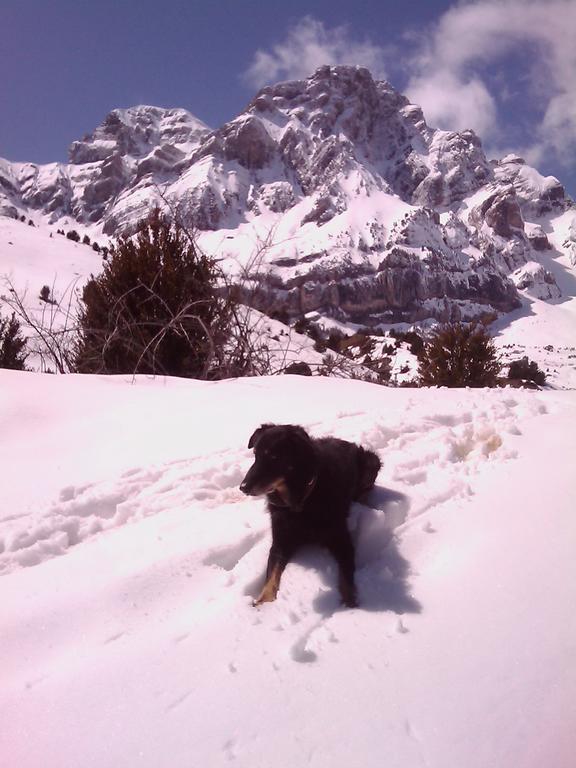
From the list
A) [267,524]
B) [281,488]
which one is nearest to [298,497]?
[281,488]

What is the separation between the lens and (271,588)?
1.87 m

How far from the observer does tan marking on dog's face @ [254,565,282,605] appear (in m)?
1.84

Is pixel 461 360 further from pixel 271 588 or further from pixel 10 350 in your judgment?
pixel 271 588

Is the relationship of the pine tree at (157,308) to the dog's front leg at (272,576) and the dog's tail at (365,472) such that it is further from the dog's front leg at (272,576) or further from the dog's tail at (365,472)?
the dog's front leg at (272,576)

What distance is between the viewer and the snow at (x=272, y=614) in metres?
1.27

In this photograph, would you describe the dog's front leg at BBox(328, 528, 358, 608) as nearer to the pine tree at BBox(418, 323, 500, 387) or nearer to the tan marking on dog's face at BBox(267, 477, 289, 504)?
the tan marking on dog's face at BBox(267, 477, 289, 504)

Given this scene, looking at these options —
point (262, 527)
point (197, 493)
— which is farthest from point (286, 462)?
point (197, 493)

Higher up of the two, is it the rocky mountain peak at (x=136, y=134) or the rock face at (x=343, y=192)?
the rocky mountain peak at (x=136, y=134)

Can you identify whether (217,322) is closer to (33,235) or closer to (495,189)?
(33,235)

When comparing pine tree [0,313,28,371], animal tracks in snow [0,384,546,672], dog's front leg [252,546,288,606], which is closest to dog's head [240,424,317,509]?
dog's front leg [252,546,288,606]

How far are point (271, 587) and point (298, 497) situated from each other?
1.21 feet

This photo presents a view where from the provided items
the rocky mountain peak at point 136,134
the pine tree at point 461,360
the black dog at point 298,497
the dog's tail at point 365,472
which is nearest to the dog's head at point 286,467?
the black dog at point 298,497

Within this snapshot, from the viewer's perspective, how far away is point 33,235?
2345 centimetres

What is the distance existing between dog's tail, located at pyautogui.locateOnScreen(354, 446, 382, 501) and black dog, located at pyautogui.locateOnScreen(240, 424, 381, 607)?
0.23 meters
